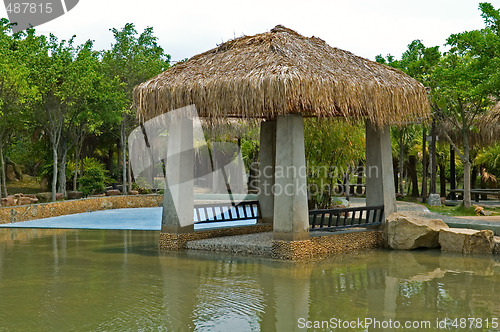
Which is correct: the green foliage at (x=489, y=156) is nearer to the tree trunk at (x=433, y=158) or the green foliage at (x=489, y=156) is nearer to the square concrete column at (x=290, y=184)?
the tree trunk at (x=433, y=158)

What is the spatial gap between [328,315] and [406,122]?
260 inches

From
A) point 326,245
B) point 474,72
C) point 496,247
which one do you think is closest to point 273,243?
point 326,245

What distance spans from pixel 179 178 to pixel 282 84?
321cm

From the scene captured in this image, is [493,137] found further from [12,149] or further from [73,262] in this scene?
[12,149]

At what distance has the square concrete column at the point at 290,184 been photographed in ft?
33.2

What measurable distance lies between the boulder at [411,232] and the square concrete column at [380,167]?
599 mm

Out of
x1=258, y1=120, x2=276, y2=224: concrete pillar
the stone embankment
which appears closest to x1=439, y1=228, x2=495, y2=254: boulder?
the stone embankment

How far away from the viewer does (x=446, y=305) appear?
22.8ft

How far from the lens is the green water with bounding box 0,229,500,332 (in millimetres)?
6328

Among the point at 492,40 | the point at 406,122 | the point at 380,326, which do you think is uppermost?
the point at 492,40

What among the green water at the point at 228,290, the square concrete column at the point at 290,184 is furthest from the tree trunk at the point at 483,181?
the square concrete column at the point at 290,184

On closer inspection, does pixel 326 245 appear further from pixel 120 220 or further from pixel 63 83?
pixel 63 83

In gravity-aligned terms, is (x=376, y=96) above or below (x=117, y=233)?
above

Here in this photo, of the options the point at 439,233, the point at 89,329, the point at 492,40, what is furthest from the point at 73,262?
the point at 492,40
